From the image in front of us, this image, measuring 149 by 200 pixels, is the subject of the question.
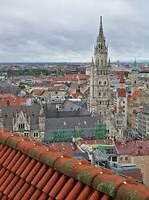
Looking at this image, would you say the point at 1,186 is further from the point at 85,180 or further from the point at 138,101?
the point at 138,101

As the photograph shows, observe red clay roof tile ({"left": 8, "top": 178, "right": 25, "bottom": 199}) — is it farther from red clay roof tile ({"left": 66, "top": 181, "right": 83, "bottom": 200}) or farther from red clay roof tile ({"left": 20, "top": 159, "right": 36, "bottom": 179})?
red clay roof tile ({"left": 66, "top": 181, "right": 83, "bottom": 200})

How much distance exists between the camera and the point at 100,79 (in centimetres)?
8381

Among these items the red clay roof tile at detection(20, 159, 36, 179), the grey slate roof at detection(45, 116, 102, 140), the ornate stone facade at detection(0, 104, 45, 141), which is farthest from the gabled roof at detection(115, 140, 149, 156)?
the red clay roof tile at detection(20, 159, 36, 179)

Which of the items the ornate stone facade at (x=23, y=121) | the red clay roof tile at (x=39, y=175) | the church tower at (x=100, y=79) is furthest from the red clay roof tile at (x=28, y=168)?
the church tower at (x=100, y=79)

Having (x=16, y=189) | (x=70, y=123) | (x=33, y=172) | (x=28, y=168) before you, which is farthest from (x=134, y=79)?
(x=16, y=189)

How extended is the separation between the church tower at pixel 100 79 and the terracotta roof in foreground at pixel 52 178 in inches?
2960

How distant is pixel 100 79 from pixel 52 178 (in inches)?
3047

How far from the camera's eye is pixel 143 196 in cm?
507

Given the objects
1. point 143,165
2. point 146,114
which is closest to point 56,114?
point 146,114

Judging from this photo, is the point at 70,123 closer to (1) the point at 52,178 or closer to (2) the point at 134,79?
(2) the point at 134,79

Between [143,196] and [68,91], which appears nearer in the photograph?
[143,196]

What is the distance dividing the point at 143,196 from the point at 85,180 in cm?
124

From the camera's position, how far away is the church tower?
274 feet

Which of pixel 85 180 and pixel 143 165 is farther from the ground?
pixel 85 180
